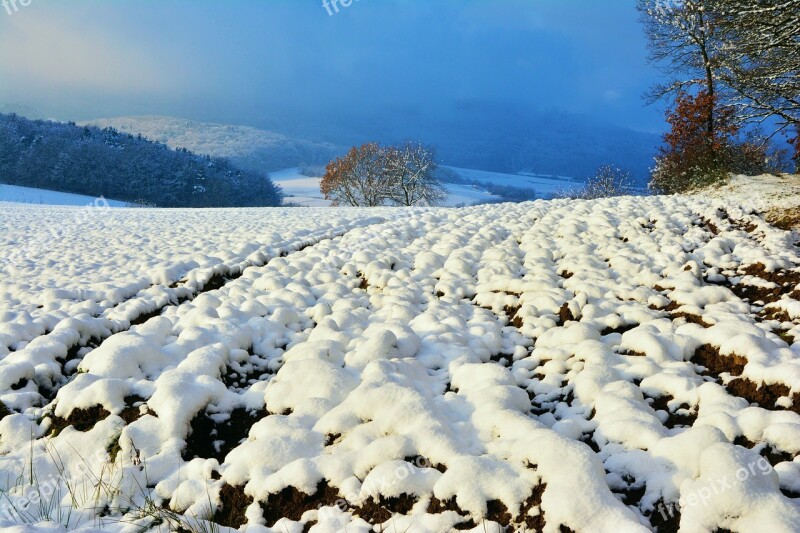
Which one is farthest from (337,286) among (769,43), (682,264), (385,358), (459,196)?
(459,196)

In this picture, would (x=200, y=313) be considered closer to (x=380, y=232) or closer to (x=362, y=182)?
(x=380, y=232)

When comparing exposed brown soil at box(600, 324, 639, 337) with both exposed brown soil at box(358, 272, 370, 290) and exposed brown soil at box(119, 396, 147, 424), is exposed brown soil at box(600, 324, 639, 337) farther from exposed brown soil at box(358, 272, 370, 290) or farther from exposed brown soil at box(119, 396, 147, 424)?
exposed brown soil at box(119, 396, 147, 424)

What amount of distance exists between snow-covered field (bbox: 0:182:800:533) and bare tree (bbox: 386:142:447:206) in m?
36.7

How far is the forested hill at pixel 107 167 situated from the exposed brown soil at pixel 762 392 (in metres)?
61.9

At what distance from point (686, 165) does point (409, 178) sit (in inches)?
1009

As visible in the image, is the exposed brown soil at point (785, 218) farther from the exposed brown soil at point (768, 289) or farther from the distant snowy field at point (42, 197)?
the distant snowy field at point (42, 197)

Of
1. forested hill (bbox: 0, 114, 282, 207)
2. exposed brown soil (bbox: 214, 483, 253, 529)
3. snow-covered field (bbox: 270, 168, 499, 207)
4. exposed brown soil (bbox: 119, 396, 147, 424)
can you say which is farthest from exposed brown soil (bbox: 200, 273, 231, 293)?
snow-covered field (bbox: 270, 168, 499, 207)

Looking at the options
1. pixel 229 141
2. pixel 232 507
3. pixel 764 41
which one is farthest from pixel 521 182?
pixel 232 507

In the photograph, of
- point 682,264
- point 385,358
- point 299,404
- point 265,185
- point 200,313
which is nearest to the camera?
point 299,404

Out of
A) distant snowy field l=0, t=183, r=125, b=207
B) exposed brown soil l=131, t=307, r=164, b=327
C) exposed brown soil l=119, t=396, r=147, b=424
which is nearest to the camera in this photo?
exposed brown soil l=119, t=396, r=147, b=424

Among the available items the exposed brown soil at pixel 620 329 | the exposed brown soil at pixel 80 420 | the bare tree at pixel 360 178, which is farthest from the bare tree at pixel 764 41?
the bare tree at pixel 360 178

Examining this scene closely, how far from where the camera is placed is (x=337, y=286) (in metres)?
7.32

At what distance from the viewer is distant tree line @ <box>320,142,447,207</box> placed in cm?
4472

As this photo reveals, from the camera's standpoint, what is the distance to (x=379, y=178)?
44906mm
